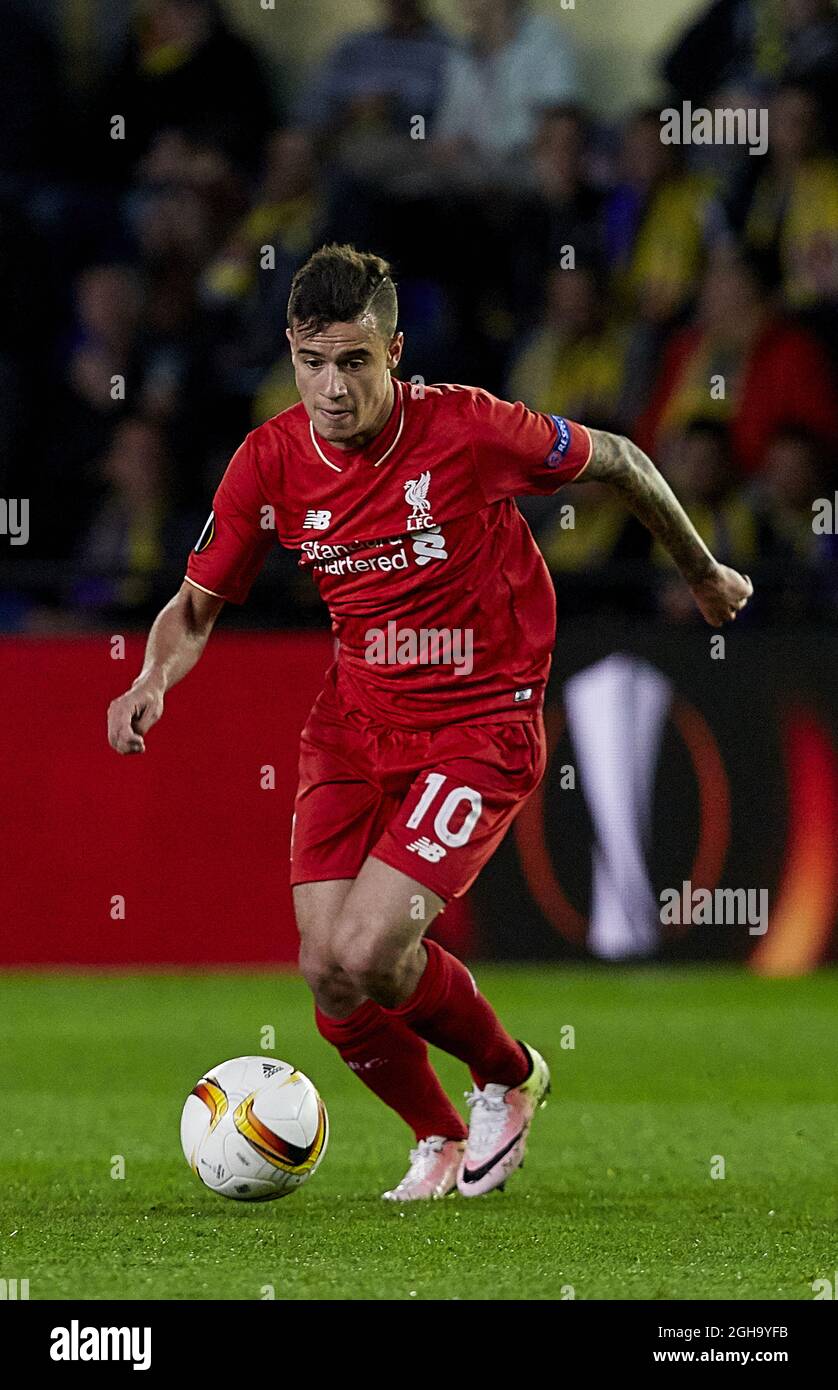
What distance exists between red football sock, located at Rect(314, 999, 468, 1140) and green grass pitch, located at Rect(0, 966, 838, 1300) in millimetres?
219

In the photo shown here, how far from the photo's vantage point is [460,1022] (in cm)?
550

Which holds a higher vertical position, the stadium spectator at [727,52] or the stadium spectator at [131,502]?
the stadium spectator at [727,52]

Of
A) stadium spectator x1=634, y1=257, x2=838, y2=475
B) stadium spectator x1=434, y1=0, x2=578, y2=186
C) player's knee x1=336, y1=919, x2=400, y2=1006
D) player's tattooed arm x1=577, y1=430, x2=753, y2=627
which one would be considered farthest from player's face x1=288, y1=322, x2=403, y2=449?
stadium spectator x1=434, y1=0, x2=578, y2=186

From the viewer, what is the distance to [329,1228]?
16.3 feet

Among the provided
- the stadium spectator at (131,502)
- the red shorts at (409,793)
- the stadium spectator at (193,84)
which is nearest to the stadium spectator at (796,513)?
the stadium spectator at (131,502)

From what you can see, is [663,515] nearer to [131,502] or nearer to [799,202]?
[131,502]

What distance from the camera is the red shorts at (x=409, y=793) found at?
523cm

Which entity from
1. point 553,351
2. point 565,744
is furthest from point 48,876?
point 553,351

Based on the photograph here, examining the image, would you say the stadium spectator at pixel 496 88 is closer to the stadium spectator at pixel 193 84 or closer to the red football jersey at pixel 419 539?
the stadium spectator at pixel 193 84

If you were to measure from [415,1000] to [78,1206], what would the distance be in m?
0.94

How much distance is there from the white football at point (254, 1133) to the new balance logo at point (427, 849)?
67cm

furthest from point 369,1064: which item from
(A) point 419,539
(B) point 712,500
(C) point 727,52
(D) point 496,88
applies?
(C) point 727,52

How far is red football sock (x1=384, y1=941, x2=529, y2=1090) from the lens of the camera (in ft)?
17.8

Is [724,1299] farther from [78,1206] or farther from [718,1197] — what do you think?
[78,1206]
